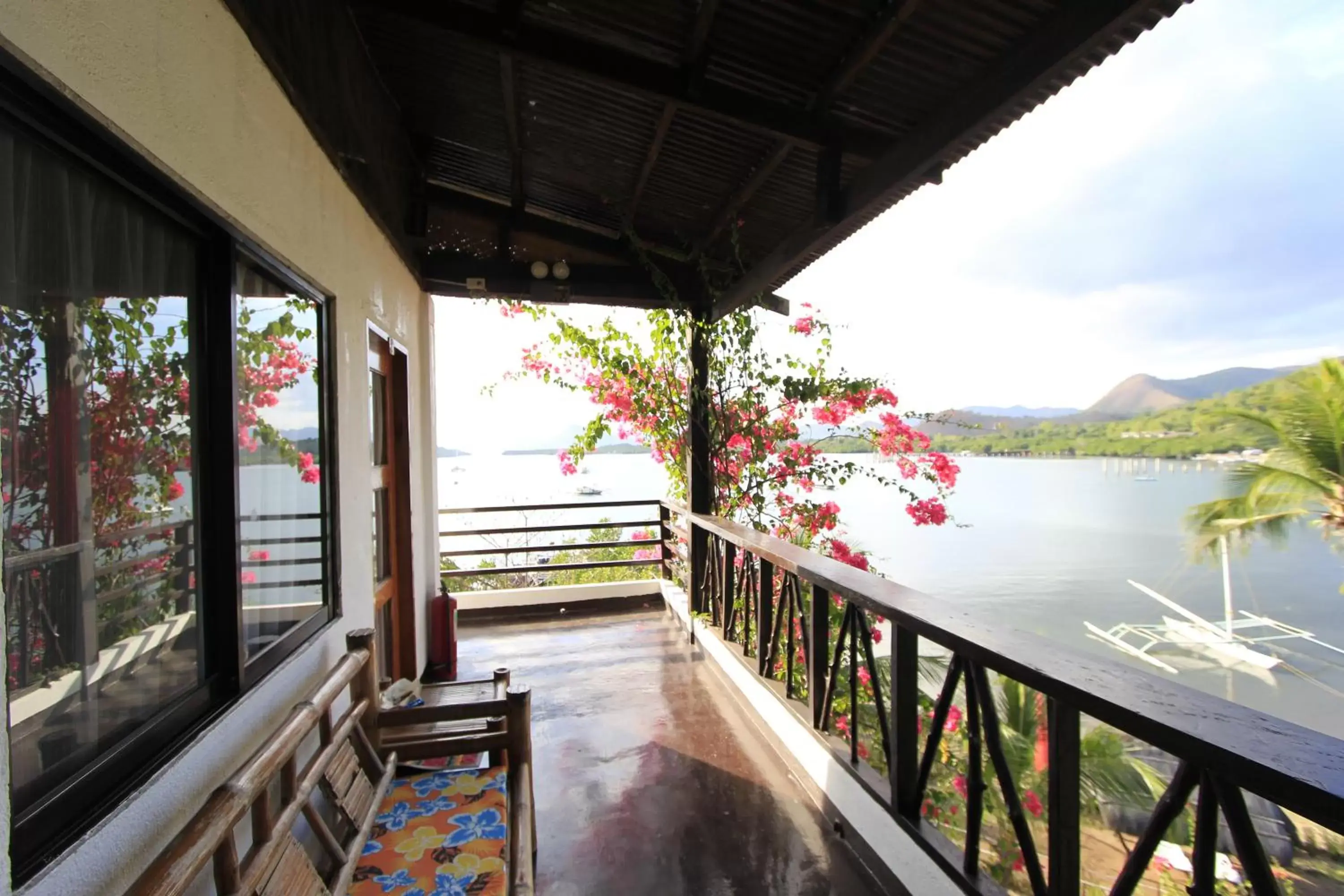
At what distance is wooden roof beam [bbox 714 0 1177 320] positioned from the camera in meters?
1.36

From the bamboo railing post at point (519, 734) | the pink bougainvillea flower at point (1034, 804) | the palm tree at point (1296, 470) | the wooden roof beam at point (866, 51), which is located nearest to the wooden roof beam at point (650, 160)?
the wooden roof beam at point (866, 51)

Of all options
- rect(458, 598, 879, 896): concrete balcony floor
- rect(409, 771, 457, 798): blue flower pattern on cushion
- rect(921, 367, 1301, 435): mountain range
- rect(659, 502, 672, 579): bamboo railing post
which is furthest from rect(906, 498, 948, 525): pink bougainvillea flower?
rect(409, 771, 457, 798): blue flower pattern on cushion

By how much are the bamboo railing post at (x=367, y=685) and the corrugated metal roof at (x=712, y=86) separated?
77.7 inches

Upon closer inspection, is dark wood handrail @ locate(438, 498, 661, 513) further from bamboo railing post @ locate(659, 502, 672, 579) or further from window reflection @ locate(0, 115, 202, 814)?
window reflection @ locate(0, 115, 202, 814)

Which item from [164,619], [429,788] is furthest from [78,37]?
[429,788]

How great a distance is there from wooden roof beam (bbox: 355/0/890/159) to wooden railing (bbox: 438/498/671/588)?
354 centimetres

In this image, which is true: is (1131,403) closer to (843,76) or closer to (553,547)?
(553,547)

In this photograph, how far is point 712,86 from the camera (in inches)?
85.4

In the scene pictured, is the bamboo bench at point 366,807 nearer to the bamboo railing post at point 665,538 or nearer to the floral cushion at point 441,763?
the floral cushion at point 441,763

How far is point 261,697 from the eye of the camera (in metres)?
1.35

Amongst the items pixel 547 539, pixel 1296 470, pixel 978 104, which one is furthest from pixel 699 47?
pixel 1296 470

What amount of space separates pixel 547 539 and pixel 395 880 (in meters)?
4.26

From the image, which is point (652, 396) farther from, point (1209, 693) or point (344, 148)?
point (1209, 693)

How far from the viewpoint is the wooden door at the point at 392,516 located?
9.55ft
